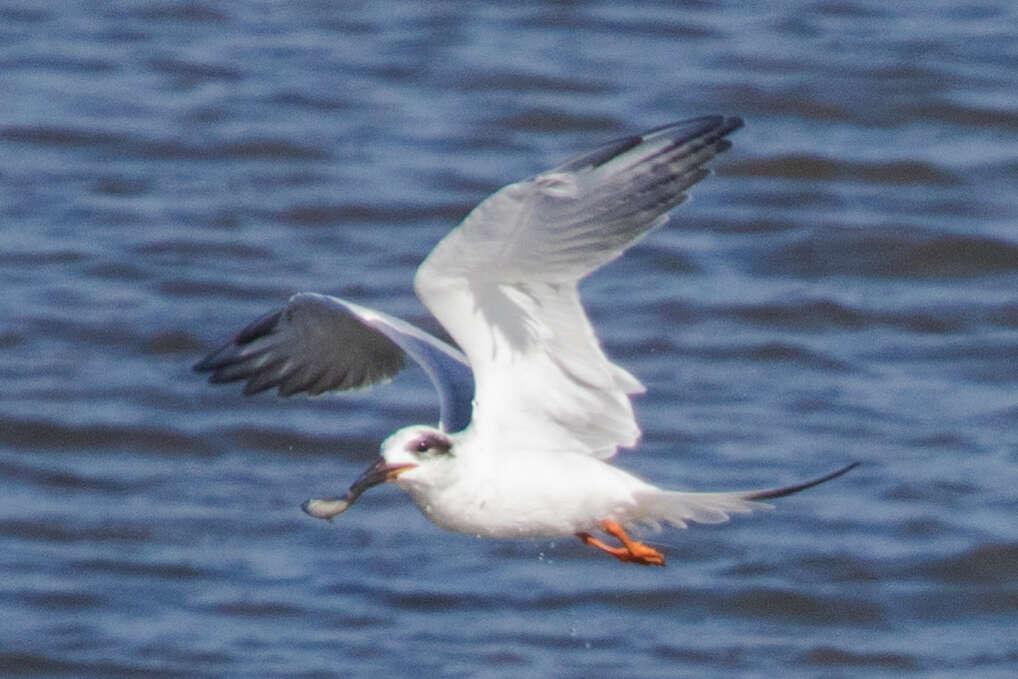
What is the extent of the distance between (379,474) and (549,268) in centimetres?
74

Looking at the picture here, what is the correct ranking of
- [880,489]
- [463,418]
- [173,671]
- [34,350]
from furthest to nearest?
[34,350] → [880,489] → [173,671] → [463,418]

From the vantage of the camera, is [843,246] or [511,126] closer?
[843,246]

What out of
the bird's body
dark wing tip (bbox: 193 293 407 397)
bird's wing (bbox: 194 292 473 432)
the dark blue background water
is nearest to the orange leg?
the bird's body

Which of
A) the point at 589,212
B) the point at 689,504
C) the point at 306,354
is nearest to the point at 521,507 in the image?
the point at 689,504

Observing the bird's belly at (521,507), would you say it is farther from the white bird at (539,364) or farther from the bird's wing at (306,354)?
the bird's wing at (306,354)

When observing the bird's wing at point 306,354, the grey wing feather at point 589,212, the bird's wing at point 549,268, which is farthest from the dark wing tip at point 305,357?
the grey wing feather at point 589,212

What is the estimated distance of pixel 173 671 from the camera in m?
8.66

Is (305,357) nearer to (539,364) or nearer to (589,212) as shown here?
(539,364)

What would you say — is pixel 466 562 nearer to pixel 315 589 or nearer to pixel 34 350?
pixel 315 589

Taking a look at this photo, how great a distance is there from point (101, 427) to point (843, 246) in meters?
4.63

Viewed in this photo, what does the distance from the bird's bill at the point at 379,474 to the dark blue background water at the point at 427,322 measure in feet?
9.79

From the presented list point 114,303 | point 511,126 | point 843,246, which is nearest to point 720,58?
point 511,126

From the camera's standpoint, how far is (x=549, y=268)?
574 cm

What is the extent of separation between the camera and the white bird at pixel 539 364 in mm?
5598
